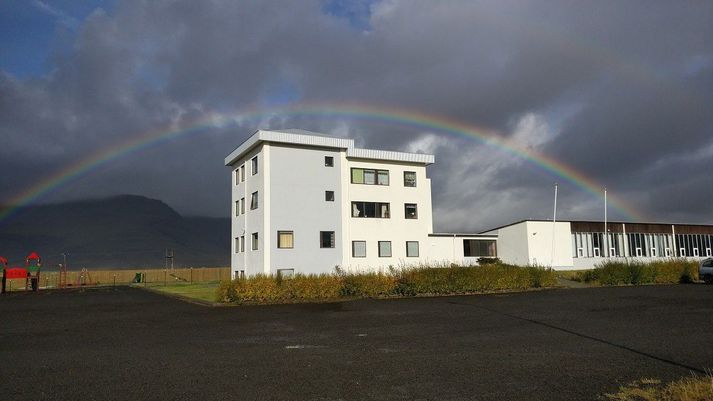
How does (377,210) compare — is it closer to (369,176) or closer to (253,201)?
(369,176)

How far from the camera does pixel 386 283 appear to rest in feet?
95.7

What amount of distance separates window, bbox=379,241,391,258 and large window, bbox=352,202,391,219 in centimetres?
218

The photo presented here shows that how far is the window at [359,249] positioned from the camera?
145ft

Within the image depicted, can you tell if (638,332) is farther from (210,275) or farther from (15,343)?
(210,275)

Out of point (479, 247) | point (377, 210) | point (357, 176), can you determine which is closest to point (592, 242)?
point (479, 247)

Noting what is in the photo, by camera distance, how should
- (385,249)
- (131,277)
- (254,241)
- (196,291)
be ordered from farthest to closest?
(131,277)
(385,249)
(254,241)
(196,291)

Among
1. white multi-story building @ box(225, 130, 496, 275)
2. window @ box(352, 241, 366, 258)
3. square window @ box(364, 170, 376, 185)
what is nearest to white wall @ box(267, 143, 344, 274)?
white multi-story building @ box(225, 130, 496, 275)

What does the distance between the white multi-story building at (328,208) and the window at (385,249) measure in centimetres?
8

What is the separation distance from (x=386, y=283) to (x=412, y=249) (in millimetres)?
18068

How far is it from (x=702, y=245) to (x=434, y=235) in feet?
105

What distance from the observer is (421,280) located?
1155 inches

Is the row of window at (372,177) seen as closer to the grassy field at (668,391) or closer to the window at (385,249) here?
the window at (385,249)

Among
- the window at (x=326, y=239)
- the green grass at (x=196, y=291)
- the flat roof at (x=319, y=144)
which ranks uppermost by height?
the flat roof at (x=319, y=144)

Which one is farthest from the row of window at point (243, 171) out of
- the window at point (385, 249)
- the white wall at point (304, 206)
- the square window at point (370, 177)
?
the window at point (385, 249)
